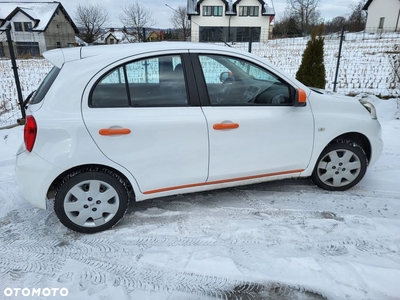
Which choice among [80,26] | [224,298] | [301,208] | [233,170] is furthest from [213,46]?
[80,26]

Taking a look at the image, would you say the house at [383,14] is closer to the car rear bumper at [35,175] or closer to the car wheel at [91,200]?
the car wheel at [91,200]

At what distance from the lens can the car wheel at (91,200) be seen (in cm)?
273

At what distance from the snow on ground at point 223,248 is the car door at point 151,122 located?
20.9 inches

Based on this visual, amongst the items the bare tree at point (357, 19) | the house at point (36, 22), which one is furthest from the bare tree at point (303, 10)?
the house at point (36, 22)

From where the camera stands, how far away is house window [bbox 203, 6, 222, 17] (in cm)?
4053

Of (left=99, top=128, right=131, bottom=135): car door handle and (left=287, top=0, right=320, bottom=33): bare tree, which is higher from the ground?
(left=287, top=0, right=320, bottom=33): bare tree

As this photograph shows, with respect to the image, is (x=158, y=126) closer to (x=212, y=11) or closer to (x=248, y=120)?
(x=248, y=120)

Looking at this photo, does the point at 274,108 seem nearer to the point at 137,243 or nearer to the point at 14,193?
the point at 137,243

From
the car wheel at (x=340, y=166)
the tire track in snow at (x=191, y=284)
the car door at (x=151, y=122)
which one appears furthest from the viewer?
the car wheel at (x=340, y=166)

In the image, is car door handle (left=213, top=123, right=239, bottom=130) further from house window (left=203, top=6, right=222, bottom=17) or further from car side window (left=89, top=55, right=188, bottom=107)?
house window (left=203, top=6, right=222, bottom=17)

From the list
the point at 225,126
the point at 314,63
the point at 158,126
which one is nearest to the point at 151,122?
the point at 158,126

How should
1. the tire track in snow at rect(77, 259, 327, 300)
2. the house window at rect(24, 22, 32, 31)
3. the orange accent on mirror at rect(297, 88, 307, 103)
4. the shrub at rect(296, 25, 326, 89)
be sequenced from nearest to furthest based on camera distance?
the tire track in snow at rect(77, 259, 327, 300)
the orange accent on mirror at rect(297, 88, 307, 103)
the shrub at rect(296, 25, 326, 89)
the house window at rect(24, 22, 32, 31)

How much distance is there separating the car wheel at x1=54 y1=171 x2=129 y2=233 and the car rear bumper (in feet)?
0.41

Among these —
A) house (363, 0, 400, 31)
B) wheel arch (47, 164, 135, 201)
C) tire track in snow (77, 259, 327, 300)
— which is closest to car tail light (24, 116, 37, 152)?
wheel arch (47, 164, 135, 201)
